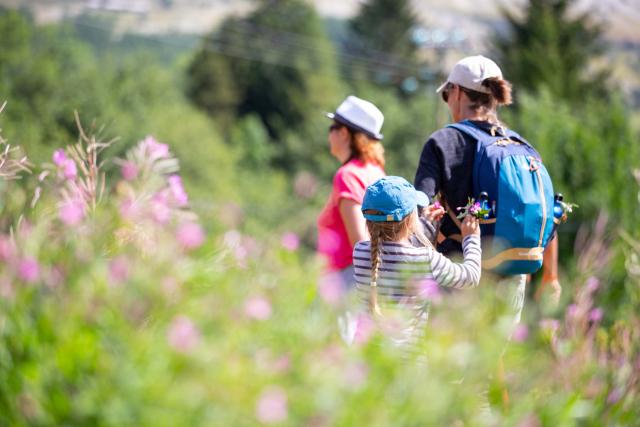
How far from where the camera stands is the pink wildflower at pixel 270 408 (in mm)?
1759

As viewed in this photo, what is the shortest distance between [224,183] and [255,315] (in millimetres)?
56575

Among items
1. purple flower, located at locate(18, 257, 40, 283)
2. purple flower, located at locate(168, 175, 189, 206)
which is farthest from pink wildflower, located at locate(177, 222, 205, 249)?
purple flower, located at locate(168, 175, 189, 206)

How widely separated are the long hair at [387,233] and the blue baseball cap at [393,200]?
1.0 inches

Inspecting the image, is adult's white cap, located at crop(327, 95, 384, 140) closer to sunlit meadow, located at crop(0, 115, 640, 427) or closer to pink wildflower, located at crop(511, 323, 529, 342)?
sunlit meadow, located at crop(0, 115, 640, 427)

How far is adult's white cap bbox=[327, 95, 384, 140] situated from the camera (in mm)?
4707

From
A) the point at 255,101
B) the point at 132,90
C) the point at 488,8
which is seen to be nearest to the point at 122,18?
the point at 255,101

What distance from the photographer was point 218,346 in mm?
1872

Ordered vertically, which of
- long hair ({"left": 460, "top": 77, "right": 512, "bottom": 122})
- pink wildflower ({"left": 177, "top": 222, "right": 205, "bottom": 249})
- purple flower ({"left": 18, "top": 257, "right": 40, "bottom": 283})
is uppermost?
long hair ({"left": 460, "top": 77, "right": 512, "bottom": 122})

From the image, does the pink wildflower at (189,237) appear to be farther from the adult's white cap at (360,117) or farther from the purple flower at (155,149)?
the adult's white cap at (360,117)

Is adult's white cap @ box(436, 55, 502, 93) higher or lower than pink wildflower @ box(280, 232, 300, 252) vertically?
higher

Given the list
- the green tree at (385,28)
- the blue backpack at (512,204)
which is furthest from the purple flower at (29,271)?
the green tree at (385,28)

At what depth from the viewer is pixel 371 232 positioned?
140 inches

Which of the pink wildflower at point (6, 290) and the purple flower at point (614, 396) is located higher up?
the pink wildflower at point (6, 290)

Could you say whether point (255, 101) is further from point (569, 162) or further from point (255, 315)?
point (255, 315)
